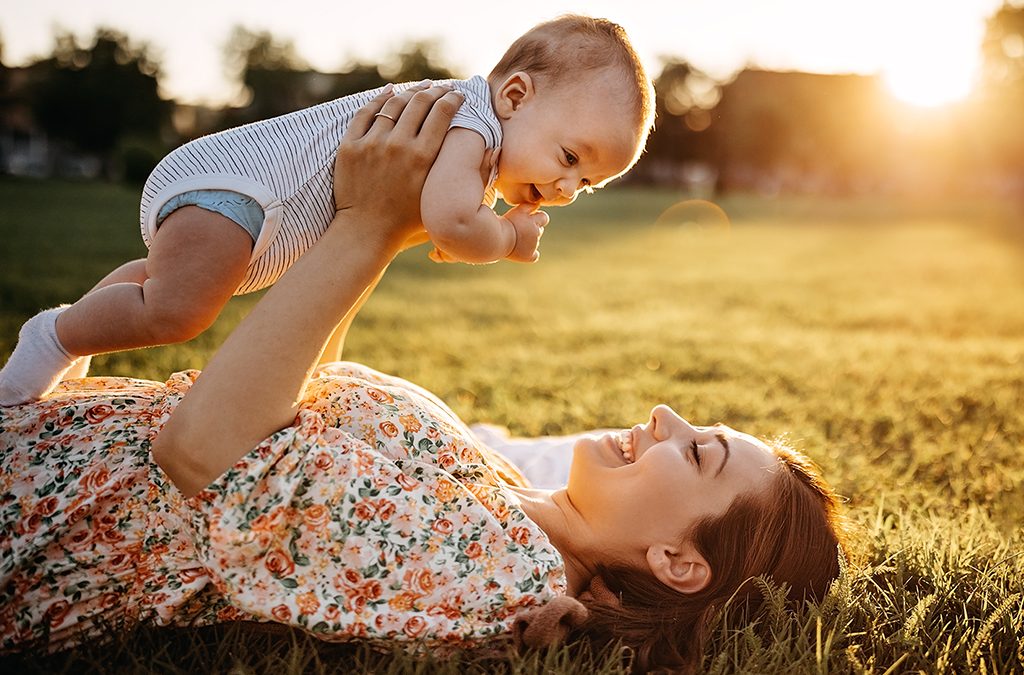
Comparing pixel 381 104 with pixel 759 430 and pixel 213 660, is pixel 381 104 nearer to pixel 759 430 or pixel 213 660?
pixel 213 660

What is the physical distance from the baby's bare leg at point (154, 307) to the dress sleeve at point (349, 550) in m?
0.57

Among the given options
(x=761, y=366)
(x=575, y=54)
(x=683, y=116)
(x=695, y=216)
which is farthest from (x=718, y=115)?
(x=575, y=54)

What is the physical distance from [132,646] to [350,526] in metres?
0.63

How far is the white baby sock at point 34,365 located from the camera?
7.30 ft

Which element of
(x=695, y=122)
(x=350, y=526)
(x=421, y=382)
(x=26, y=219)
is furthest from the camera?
(x=695, y=122)

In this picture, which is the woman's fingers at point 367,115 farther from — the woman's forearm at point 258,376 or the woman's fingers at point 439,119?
the woman's forearm at point 258,376

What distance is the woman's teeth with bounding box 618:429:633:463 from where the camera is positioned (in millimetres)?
2451

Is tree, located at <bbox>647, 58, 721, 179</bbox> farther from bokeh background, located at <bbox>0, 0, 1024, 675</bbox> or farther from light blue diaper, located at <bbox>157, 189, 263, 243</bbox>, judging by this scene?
light blue diaper, located at <bbox>157, 189, 263, 243</bbox>

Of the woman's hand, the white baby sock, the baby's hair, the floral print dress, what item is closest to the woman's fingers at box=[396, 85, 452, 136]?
the woman's hand

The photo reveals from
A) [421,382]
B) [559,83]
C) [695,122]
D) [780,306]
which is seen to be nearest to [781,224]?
[780,306]

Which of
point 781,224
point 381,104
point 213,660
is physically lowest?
point 781,224

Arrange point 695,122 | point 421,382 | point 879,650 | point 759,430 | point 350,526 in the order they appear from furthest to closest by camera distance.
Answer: point 695,122
point 421,382
point 759,430
point 879,650
point 350,526

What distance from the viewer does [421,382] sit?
17.4ft

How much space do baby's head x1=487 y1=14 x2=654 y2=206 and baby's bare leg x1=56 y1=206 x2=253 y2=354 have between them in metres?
0.86
